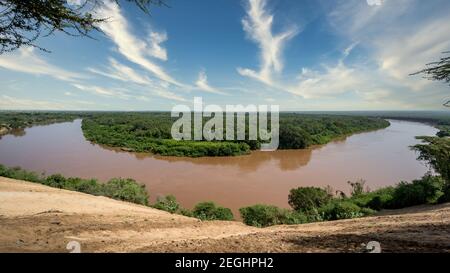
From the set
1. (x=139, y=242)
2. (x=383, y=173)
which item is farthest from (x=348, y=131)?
(x=139, y=242)

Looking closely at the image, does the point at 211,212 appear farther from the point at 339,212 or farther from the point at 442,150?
the point at 442,150

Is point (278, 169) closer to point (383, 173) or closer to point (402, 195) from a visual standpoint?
point (383, 173)

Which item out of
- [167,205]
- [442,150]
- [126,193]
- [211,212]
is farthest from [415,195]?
[126,193]

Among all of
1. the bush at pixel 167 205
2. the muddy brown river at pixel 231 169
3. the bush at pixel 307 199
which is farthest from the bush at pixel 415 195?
the bush at pixel 167 205

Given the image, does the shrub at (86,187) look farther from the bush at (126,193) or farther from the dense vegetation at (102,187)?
the bush at (126,193)

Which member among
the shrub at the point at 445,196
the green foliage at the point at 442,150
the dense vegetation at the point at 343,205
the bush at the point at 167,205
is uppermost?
the green foliage at the point at 442,150

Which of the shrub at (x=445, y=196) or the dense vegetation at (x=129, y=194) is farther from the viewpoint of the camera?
the dense vegetation at (x=129, y=194)
